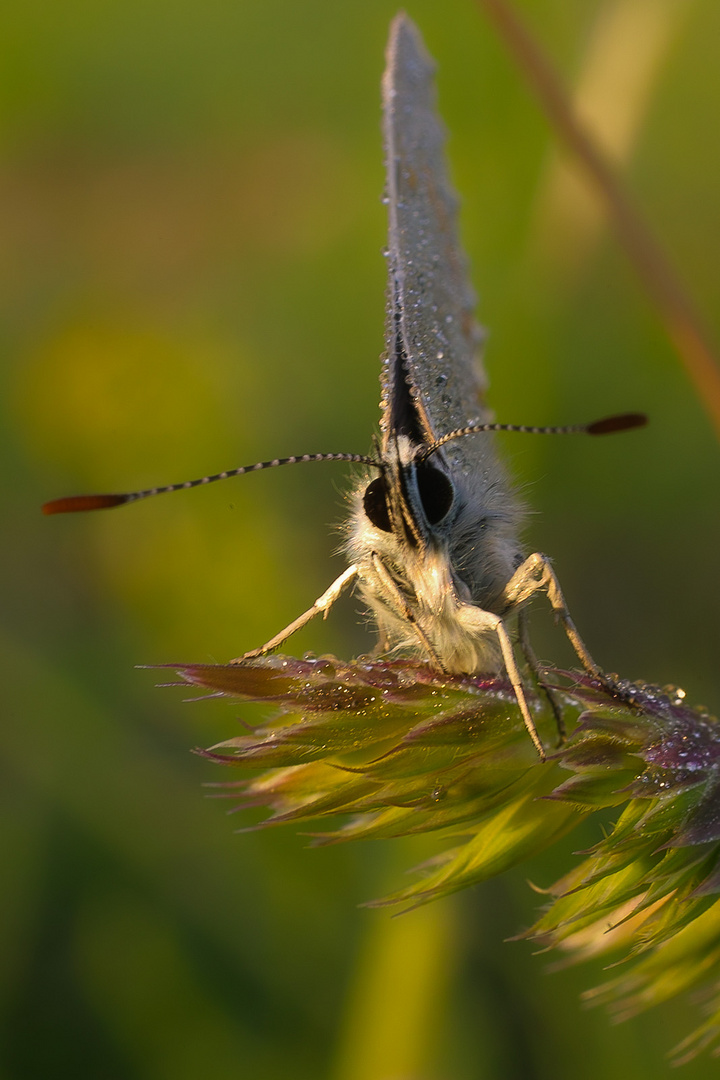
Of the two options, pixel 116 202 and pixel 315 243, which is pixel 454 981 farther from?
pixel 116 202

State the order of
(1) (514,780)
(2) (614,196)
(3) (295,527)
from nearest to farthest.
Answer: (1) (514,780) < (2) (614,196) < (3) (295,527)

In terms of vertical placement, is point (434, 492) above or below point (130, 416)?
below

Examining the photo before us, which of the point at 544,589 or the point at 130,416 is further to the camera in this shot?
the point at 130,416

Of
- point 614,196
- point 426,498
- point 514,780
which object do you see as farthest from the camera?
point 614,196

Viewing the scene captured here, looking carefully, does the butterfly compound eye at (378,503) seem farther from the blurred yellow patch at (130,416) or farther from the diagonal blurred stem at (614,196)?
the blurred yellow patch at (130,416)

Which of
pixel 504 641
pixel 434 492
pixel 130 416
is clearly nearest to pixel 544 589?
pixel 504 641

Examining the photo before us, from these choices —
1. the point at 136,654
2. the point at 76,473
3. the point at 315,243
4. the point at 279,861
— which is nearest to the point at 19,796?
the point at 136,654

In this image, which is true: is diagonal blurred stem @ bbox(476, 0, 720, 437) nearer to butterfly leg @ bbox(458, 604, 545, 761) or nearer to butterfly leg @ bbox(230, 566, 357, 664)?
butterfly leg @ bbox(458, 604, 545, 761)

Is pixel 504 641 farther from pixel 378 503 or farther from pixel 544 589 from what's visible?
pixel 378 503

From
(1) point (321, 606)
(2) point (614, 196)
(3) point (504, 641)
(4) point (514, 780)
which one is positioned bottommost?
(4) point (514, 780)
